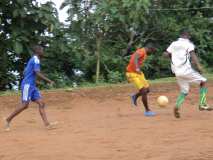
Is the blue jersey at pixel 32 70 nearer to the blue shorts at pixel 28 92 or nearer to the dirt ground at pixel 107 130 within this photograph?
the blue shorts at pixel 28 92

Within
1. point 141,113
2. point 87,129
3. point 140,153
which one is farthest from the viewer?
point 141,113

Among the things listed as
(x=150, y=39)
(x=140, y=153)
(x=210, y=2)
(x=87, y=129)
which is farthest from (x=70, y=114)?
(x=210, y=2)

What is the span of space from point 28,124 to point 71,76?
637 centimetres

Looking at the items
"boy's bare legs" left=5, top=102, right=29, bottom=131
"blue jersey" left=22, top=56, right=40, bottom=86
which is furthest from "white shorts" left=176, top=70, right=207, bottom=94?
"boy's bare legs" left=5, top=102, right=29, bottom=131

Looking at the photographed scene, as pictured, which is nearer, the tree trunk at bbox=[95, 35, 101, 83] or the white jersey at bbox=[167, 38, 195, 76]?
the white jersey at bbox=[167, 38, 195, 76]

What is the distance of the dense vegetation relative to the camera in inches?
669

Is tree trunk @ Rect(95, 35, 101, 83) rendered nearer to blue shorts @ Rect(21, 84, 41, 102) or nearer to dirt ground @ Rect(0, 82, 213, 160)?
dirt ground @ Rect(0, 82, 213, 160)

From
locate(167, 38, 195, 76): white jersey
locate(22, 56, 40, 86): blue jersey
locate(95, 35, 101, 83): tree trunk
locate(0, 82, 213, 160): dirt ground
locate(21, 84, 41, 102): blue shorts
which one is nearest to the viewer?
locate(0, 82, 213, 160): dirt ground

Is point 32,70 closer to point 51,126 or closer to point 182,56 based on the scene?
point 51,126

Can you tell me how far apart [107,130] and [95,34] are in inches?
313

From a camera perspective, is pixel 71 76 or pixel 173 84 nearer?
pixel 173 84

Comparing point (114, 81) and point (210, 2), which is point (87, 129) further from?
point (210, 2)

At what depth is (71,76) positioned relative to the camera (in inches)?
723

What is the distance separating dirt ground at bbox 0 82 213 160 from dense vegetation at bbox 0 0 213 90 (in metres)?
2.33
